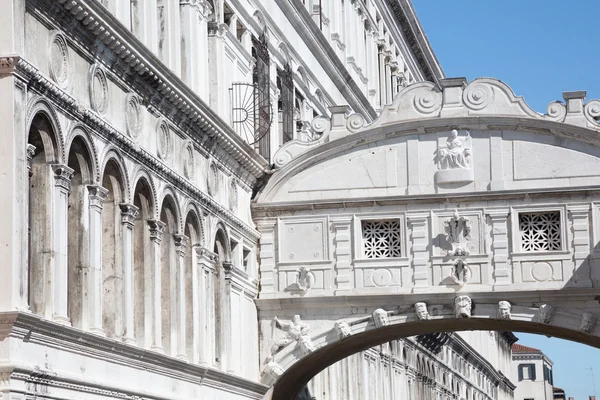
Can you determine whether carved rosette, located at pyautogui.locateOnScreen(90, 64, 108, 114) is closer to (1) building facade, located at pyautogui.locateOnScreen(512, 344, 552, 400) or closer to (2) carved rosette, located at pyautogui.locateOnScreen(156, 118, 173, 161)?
(2) carved rosette, located at pyautogui.locateOnScreen(156, 118, 173, 161)

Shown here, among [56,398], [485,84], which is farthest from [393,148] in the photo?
[56,398]

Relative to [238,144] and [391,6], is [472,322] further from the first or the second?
[391,6]

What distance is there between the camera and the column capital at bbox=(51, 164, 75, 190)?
19.0m

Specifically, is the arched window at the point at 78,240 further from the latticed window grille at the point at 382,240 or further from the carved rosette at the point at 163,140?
the latticed window grille at the point at 382,240

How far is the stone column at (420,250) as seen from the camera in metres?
29.6

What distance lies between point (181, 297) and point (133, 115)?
13.3ft

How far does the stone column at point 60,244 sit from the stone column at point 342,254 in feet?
36.8

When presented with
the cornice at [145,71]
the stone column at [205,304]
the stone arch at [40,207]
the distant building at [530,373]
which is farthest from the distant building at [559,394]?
the stone arch at [40,207]

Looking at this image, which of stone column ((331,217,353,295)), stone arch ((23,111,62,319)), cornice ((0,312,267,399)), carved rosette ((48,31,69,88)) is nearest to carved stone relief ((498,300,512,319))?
stone column ((331,217,353,295))

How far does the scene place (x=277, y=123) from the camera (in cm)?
3406

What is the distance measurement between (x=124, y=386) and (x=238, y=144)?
25.9ft

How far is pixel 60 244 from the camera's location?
1908 cm

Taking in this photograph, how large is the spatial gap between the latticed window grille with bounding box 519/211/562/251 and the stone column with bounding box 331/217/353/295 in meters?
3.42

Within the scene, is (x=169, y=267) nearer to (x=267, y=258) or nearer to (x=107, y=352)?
(x=107, y=352)
